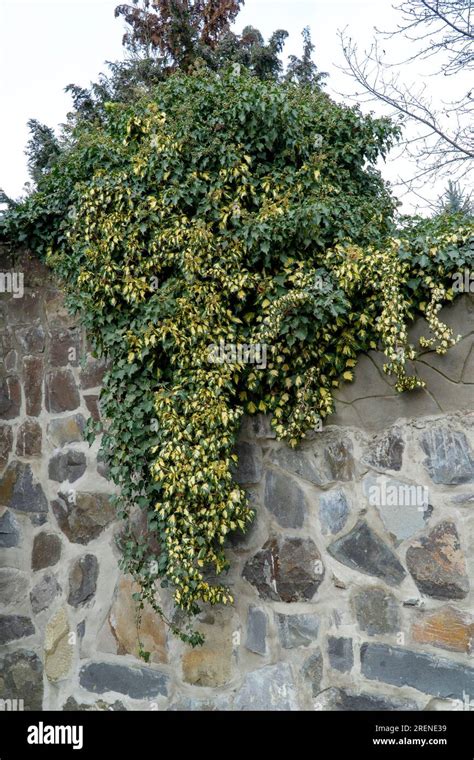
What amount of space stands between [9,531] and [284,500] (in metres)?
1.50

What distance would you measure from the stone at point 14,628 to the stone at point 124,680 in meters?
0.38

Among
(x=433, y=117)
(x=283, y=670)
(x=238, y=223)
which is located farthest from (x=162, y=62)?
(x=283, y=670)

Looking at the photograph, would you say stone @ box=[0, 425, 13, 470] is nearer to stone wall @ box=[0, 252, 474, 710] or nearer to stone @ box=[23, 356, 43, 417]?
stone wall @ box=[0, 252, 474, 710]

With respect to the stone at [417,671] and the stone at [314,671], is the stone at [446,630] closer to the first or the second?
the stone at [417,671]

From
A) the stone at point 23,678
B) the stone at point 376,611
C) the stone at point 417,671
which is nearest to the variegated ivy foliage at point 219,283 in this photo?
the stone at point 376,611

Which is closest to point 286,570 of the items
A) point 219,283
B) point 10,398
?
point 219,283

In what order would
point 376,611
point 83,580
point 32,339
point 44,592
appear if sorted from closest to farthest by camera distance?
point 376,611 → point 83,580 → point 44,592 → point 32,339

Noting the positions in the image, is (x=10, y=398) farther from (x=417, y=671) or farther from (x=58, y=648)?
(x=417, y=671)

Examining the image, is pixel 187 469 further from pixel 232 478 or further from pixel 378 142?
pixel 378 142

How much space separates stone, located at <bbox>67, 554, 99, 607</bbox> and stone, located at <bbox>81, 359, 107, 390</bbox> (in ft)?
2.70

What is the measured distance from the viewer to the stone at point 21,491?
3451 millimetres

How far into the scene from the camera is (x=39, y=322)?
351 centimetres

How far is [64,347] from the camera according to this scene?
3436mm
